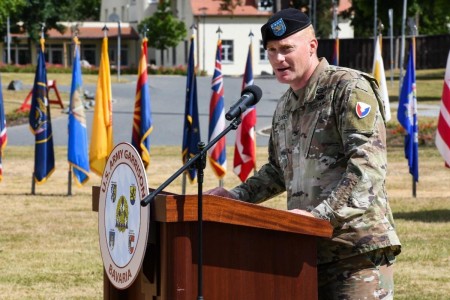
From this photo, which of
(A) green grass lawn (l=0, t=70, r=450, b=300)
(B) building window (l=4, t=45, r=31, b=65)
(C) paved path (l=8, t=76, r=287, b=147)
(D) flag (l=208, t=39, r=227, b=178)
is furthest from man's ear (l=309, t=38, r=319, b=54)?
(B) building window (l=4, t=45, r=31, b=65)

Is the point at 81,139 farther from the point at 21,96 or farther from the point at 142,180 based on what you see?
the point at 21,96

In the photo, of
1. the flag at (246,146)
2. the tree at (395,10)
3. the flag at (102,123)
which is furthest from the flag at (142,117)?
the tree at (395,10)

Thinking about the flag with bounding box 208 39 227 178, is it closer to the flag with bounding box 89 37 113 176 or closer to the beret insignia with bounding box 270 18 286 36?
the flag with bounding box 89 37 113 176

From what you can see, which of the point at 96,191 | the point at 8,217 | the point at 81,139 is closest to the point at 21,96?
the point at 81,139

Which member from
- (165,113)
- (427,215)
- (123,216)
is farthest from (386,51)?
(123,216)

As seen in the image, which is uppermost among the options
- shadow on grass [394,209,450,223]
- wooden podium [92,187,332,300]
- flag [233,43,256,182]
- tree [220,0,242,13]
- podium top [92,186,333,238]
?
tree [220,0,242,13]

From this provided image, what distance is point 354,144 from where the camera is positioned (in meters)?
4.64

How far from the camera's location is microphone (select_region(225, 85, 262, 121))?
4598 mm

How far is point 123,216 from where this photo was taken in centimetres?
464

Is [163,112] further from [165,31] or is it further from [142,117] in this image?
[165,31]

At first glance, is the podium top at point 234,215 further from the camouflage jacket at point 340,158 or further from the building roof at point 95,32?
the building roof at point 95,32

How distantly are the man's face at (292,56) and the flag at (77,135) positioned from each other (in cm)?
1586

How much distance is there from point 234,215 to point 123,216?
510 mm

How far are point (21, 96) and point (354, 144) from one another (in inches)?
1807
